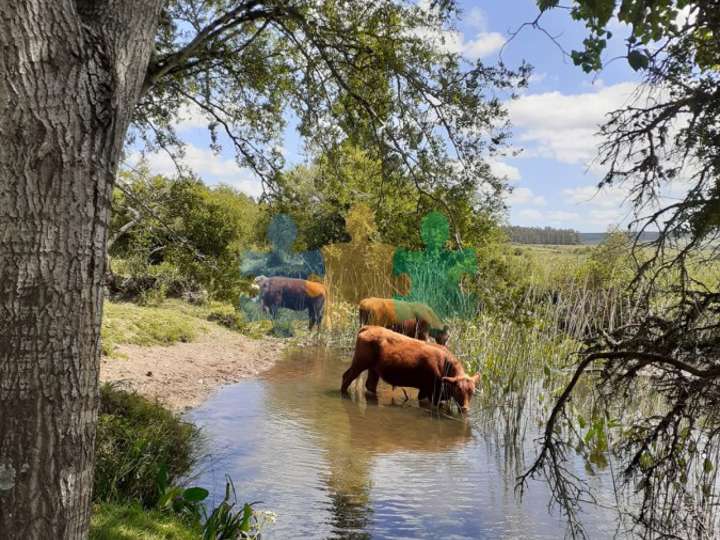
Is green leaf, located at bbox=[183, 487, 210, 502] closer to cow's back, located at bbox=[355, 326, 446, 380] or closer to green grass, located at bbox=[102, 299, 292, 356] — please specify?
cow's back, located at bbox=[355, 326, 446, 380]

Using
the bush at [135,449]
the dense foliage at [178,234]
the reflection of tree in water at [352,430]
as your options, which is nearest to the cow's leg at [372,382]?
the reflection of tree in water at [352,430]

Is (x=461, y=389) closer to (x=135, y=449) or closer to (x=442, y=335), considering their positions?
(x=442, y=335)

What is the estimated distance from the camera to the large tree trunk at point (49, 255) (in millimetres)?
2209

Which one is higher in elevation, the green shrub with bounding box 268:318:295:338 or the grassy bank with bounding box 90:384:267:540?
the grassy bank with bounding box 90:384:267:540

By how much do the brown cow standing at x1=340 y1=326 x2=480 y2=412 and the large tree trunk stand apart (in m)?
6.68

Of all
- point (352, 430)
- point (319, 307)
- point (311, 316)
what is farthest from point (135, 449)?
point (311, 316)

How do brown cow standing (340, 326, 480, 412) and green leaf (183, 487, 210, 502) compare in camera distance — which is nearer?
green leaf (183, 487, 210, 502)

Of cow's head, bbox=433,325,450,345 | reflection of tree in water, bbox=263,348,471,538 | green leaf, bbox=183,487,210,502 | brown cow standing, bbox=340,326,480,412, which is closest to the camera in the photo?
green leaf, bbox=183,487,210,502

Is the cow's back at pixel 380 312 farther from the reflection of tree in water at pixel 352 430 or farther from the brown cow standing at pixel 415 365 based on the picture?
the brown cow standing at pixel 415 365

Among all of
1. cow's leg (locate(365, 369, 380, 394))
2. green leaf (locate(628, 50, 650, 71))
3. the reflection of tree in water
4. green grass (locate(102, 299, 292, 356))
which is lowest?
the reflection of tree in water

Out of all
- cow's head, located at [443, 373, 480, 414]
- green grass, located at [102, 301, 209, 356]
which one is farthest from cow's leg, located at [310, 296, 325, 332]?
cow's head, located at [443, 373, 480, 414]

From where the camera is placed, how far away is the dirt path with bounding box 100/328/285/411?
27.8 ft

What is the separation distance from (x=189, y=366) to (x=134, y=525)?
677cm

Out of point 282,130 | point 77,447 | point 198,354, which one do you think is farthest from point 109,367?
point 77,447
